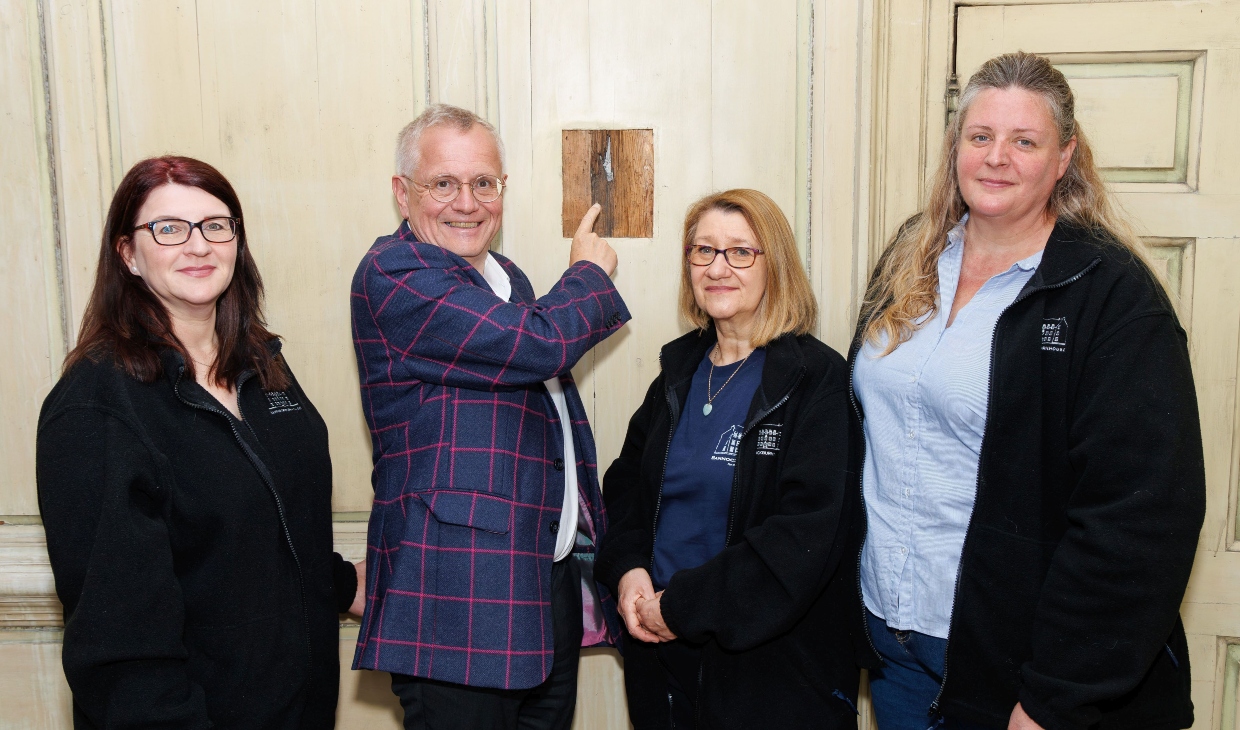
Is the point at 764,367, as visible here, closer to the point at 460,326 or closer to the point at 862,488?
the point at 862,488

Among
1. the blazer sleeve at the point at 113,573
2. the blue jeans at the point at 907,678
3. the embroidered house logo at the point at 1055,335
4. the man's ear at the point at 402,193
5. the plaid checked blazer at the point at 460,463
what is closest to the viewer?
the blazer sleeve at the point at 113,573

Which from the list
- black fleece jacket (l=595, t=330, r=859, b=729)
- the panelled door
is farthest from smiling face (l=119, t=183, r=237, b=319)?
the panelled door

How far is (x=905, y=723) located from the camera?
1831 mm

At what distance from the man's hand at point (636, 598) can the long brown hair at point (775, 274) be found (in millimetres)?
592

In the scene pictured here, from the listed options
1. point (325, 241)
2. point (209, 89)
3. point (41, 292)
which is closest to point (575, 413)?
point (325, 241)

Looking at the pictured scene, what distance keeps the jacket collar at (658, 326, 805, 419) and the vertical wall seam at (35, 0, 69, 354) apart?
1.71 meters

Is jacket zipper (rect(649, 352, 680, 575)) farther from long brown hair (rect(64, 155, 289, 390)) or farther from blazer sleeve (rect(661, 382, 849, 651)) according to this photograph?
long brown hair (rect(64, 155, 289, 390))

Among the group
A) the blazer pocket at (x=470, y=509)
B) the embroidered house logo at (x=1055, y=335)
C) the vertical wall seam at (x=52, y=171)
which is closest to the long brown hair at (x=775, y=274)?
the embroidered house logo at (x=1055, y=335)

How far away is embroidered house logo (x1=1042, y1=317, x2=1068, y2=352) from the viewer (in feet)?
5.11

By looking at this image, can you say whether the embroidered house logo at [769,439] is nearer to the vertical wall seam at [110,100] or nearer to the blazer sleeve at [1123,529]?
the blazer sleeve at [1123,529]

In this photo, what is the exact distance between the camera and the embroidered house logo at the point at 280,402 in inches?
71.0

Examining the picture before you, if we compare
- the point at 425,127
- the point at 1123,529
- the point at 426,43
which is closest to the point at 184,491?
the point at 425,127

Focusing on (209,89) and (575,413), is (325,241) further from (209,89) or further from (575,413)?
(575,413)

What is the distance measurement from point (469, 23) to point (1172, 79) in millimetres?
1836
